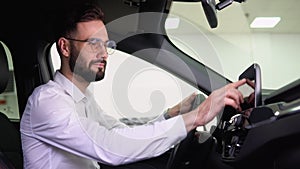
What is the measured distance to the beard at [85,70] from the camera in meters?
1.46

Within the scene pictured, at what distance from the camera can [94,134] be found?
3.96 feet

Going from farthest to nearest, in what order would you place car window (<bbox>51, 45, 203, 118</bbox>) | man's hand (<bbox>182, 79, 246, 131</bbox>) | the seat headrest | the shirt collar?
car window (<bbox>51, 45, 203, 118</bbox>)
the seat headrest
the shirt collar
man's hand (<bbox>182, 79, 246, 131</bbox>)

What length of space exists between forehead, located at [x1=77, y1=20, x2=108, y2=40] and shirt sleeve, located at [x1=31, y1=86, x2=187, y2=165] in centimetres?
25

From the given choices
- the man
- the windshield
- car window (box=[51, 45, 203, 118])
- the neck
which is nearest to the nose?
the man

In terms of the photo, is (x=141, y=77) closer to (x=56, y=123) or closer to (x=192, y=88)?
(x=192, y=88)

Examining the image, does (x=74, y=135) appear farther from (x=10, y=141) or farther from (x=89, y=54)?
(x=10, y=141)

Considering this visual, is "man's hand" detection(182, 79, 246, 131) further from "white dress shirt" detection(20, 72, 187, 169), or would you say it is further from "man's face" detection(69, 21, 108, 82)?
"man's face" detection(69, 21, 108, 82)

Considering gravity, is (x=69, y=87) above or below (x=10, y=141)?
above

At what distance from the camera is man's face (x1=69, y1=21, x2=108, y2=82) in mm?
1461

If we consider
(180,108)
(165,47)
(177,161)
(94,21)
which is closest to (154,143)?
(177,161)

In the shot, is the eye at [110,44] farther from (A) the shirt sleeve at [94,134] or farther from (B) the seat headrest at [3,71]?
(B) the seat headrest at [3,71]

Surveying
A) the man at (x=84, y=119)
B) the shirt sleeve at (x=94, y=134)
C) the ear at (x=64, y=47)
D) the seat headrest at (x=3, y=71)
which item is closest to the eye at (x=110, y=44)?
the man at (x=84, y=119)

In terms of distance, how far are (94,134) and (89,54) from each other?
364 mm

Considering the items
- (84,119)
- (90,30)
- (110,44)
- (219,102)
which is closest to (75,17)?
(90,30)
